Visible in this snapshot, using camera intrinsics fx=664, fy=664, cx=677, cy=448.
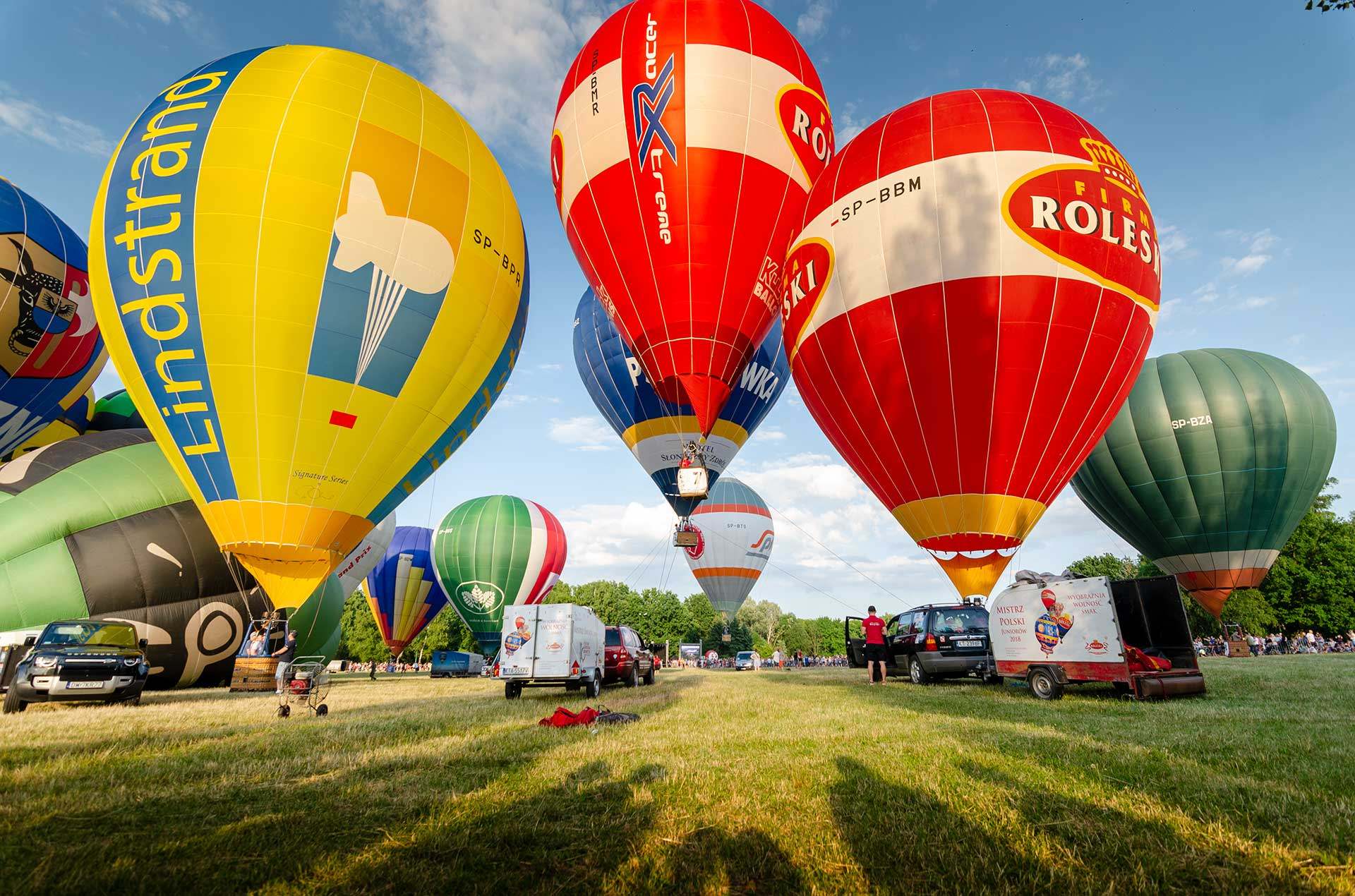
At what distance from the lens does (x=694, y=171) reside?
1474 cm

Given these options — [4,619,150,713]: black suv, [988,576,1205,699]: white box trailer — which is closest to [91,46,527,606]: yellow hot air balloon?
[4,619,150,713]: black suv

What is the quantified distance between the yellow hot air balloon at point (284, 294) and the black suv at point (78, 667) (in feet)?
10.3

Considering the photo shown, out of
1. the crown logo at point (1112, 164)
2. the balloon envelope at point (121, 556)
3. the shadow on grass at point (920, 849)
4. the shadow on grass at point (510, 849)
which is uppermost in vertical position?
the crown logo at point (1112, 164)

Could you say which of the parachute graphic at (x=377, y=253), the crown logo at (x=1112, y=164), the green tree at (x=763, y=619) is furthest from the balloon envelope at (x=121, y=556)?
the green tree at (x=763, y=619)

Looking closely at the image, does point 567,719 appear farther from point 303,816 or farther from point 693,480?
point 693,480

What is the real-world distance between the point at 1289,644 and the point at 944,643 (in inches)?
1878

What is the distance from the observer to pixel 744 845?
3713mm

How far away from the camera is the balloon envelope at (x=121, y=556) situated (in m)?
14.1

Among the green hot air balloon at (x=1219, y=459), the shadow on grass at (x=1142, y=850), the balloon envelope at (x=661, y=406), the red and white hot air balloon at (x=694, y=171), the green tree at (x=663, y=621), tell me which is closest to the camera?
the shadow on grass at (x=1142, y=850)

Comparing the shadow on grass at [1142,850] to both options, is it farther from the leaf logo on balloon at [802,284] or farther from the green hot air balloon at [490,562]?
the green hot air balloon at [490,562]

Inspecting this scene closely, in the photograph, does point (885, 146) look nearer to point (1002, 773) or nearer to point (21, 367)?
point (1002, 773)

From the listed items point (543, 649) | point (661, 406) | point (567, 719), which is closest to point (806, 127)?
point (661, 406)

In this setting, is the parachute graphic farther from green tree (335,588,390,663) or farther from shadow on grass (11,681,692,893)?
green tree (335,588,390,663)

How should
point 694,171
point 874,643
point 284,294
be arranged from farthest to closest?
point 874,643 < point 694,171 < point 284,294
